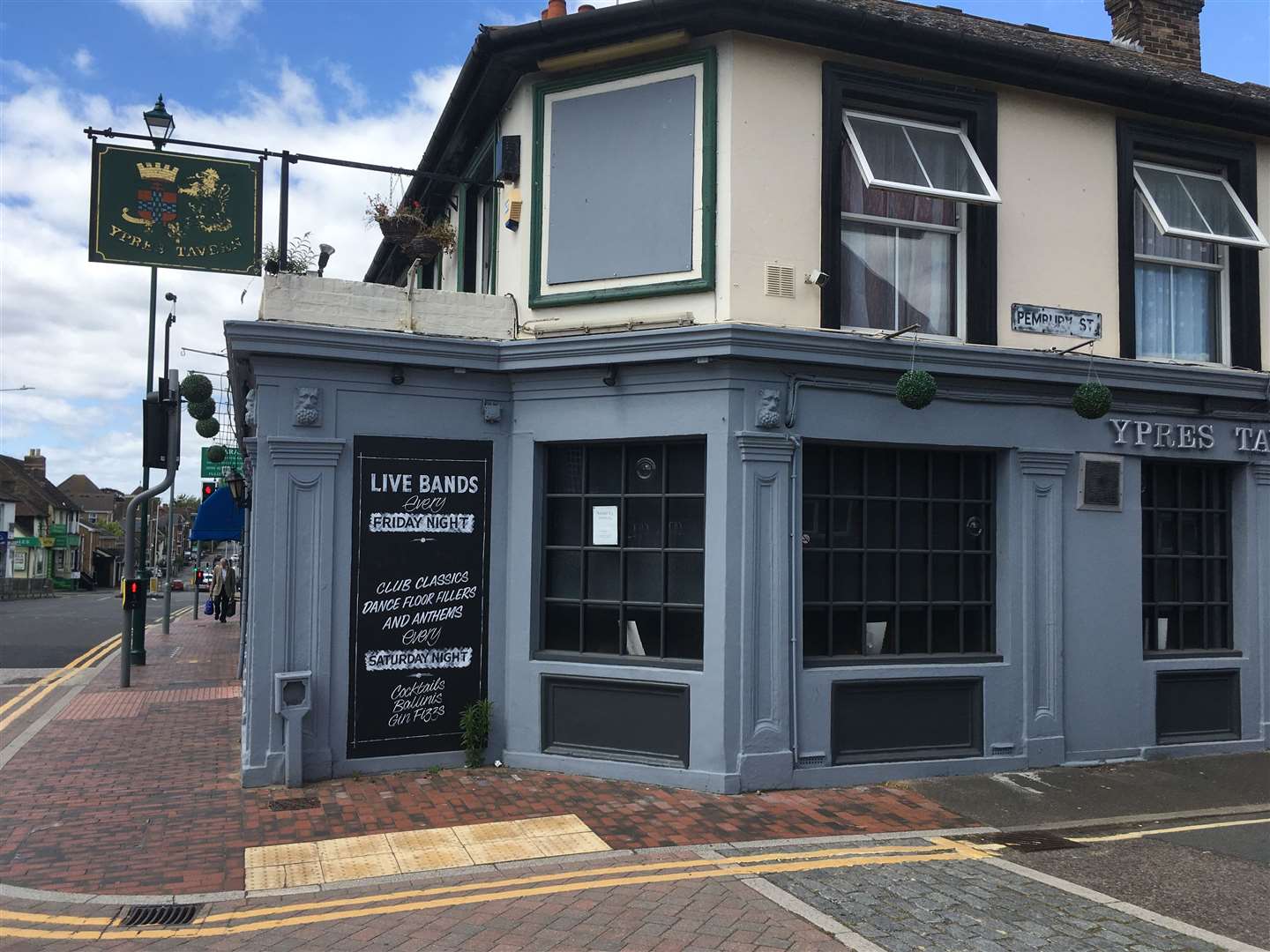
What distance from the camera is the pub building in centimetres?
878

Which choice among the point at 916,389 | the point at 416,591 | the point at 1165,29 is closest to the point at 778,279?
the point at 916,389

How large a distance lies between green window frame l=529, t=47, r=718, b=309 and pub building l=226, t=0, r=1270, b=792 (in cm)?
3

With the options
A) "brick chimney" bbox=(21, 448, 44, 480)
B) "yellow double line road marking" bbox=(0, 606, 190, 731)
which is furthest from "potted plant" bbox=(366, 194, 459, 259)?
"brick chimney" bbox=(21, 448, 44, 480)

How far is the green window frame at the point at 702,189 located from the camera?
8.83 metres

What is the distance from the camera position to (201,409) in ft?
53.9

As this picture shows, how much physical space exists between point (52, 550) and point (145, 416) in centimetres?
7218

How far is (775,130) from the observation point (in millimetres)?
8984

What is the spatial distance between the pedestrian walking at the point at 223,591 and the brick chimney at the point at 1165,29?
78.4ft

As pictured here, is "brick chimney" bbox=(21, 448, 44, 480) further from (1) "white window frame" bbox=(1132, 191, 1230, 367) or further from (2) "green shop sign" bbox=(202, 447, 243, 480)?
(1) "white window frame" bbox=(1132, 191, 1230, 367)

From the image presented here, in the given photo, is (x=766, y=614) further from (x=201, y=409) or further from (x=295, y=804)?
(x=201, y=409)

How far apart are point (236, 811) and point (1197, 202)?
11.2 metres

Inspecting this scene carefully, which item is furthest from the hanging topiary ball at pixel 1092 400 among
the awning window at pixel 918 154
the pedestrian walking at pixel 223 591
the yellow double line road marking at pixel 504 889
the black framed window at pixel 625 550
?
the pedestrian walking at pixel 223 591

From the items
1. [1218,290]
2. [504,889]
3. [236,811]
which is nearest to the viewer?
[504,889]

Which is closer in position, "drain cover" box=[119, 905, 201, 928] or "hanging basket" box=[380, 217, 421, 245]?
"drain cover" box=[119, 905, 201, 928]
